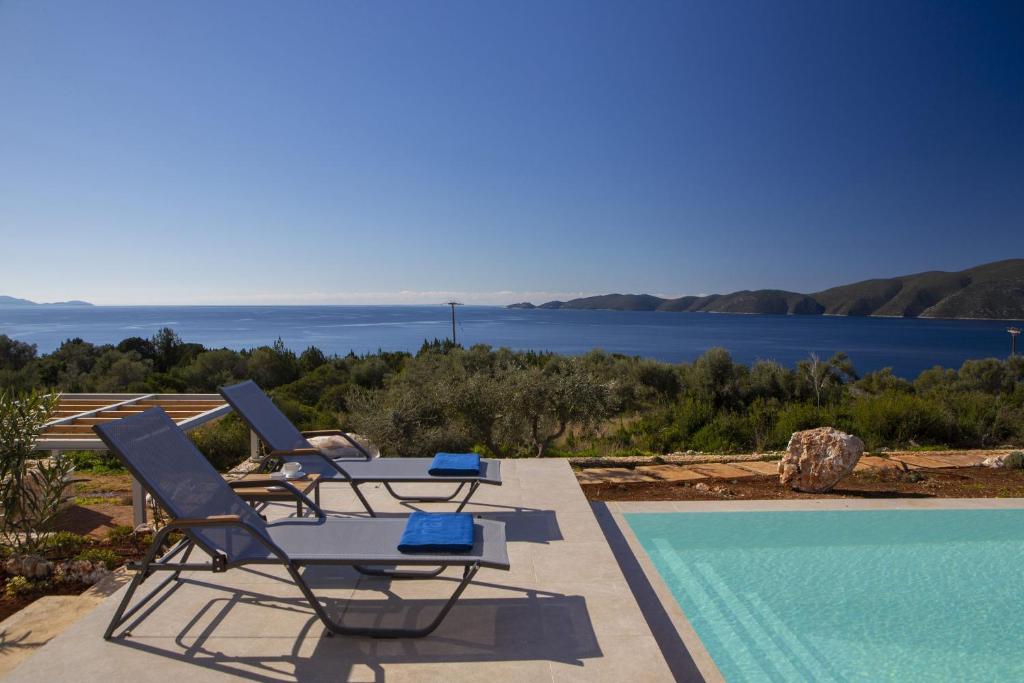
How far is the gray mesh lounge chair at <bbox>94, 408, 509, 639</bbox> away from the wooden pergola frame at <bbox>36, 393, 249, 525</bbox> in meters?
1.06

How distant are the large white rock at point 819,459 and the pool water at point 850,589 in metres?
0.58

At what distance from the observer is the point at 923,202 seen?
29188 mm

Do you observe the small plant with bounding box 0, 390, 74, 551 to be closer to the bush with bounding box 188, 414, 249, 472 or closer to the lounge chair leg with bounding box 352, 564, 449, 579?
the lounge chair leg with bounding box 352, 564, 449, 579

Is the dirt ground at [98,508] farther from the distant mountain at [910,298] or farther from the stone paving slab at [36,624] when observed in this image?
the distant mountain at [910,298]

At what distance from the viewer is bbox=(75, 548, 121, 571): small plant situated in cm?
378

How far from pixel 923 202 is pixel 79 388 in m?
35.9

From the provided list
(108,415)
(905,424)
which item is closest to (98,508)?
(108,415)

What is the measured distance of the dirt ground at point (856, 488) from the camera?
221 inches

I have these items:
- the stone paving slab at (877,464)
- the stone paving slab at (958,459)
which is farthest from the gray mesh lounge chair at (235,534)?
the stone paving slab at (958,459)

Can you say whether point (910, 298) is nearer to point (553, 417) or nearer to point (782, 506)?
point (553, 417)

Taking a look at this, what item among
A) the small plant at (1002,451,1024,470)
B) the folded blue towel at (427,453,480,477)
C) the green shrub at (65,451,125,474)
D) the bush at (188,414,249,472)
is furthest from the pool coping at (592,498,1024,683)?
the green shrub at (65,451,125,474)

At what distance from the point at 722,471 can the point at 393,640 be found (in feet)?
15.7

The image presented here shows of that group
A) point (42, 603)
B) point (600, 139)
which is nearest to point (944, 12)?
point (600, 139)

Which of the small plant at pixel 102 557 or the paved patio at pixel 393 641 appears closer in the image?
the paved patio at pixel 393 641
